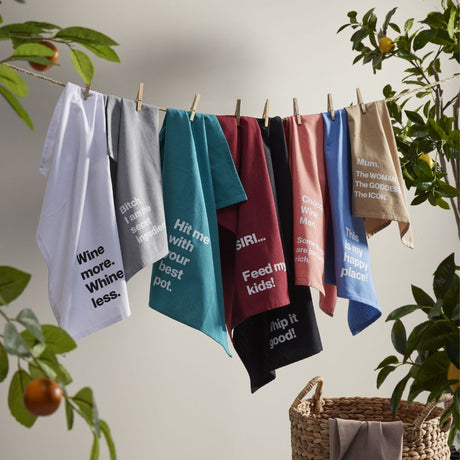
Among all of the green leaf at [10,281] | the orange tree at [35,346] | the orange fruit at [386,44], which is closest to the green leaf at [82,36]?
the orange tree at [35,346]

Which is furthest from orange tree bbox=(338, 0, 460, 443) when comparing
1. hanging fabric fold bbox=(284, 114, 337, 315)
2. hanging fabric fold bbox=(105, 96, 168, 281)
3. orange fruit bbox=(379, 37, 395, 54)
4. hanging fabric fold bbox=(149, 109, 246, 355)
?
hanging fabric fold bbox=(105, 96, 168, 281)

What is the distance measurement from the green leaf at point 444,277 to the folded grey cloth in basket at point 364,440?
516 mm

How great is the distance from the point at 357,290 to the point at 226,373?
1.99 ft

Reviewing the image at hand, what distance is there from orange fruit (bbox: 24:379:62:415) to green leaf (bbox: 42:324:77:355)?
64 mm

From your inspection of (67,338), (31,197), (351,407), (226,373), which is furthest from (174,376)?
(67,338)

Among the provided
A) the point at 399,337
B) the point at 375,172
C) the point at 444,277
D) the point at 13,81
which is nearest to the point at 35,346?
the point at 13,81

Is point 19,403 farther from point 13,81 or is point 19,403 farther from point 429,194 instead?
point 429,194

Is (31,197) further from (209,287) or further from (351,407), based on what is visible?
(351,407)

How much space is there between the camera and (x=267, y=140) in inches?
→ 63.1

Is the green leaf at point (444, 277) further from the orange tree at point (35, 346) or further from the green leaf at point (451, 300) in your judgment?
the orange tree at point (35, 346)

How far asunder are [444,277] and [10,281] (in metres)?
0.81

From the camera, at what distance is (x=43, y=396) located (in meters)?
0.53

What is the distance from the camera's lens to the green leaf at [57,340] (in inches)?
23.7

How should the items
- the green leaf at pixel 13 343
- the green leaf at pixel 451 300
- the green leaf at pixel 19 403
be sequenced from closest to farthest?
the green leaf at pixel 13 343
the green leaf at pixel 19 403
the green leaf at pixel 451 300
